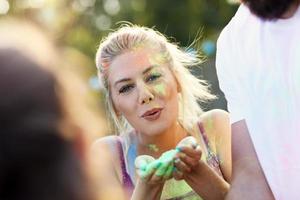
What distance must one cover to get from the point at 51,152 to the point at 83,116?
0.08 m

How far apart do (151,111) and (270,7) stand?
73cm

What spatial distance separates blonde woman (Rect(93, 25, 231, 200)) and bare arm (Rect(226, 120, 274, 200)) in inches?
14.0

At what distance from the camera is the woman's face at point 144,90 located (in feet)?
8.89

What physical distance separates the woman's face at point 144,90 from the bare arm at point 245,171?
53 cm

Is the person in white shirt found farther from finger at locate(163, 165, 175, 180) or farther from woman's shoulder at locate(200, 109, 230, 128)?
woman's shoulder at locate(200, 109, 230, 128)

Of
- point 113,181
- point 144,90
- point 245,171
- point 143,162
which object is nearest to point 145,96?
point 144,90

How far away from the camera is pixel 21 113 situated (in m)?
1.16

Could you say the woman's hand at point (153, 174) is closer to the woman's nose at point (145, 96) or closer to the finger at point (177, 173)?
the finger at point (177, 173)

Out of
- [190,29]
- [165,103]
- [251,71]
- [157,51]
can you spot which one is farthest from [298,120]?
[190,29]

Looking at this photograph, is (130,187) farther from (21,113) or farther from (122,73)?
(21,113)

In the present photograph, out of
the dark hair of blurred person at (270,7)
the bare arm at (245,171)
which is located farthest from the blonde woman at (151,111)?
the dark hair of blurred person at (270,7)

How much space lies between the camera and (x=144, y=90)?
272 centimetres

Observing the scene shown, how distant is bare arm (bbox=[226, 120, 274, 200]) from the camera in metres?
2.15

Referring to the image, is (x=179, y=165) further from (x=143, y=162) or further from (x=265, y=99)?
(x=265, y=99)
